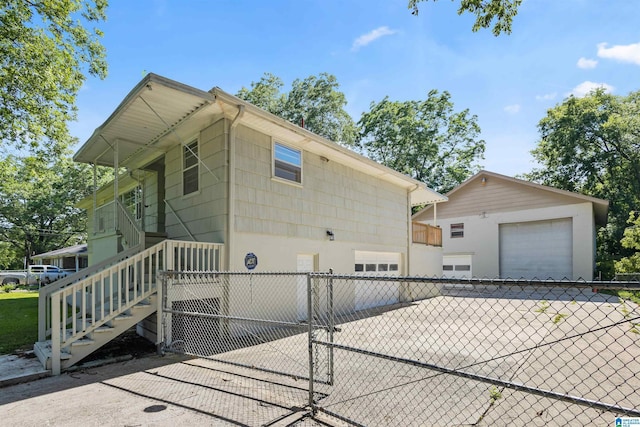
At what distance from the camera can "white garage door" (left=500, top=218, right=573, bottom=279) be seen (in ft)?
61.4

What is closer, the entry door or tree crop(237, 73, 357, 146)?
the entry door

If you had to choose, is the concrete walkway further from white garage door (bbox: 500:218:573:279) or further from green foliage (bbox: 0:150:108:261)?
green foliage (bbox: 0:150:108:261)

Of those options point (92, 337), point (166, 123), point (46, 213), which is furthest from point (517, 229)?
point (46, 213)

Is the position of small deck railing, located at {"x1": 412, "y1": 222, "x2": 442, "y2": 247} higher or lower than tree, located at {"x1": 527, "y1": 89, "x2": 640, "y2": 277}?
lower

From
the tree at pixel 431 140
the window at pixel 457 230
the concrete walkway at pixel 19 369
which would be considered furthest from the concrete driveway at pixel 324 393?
the tree at pixel 431 140

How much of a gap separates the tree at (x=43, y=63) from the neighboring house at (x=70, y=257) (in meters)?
14.2

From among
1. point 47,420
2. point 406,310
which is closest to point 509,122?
point 406,310

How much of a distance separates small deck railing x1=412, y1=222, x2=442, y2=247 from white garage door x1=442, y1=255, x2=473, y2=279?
5.56 m

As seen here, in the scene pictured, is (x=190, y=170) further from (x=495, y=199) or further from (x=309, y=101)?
(x=309, y=101)

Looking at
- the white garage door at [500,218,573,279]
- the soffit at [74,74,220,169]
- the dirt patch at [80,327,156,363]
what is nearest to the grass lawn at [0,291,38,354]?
the dirt patch at [80,327,156,363]

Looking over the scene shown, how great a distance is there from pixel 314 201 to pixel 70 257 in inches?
1209

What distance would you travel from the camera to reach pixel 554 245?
19.1 m

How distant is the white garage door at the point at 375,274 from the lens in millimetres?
11341

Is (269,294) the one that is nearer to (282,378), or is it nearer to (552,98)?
(282,378)
